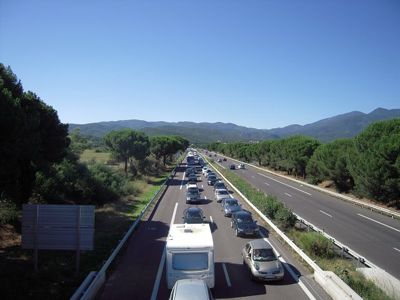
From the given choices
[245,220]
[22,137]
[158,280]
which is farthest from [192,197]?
[158,280]

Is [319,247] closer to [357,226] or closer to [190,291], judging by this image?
[190,291]

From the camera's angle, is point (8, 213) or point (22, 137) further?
point (8, 213)

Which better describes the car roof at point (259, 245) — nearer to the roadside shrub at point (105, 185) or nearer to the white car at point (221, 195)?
the roadside shrub at point (105, 185)

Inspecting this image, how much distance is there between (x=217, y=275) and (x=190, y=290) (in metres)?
5.56

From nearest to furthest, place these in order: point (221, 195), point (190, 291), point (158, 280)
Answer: point (190, 291)
point (158, 280)
point (221, 195)

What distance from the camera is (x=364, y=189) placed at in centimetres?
4247

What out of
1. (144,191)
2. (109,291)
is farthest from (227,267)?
(144,191)

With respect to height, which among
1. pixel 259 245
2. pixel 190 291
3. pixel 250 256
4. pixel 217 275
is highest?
pixel 190 291

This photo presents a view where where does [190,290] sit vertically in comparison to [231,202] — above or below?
above

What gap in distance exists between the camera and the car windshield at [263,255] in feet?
49.3

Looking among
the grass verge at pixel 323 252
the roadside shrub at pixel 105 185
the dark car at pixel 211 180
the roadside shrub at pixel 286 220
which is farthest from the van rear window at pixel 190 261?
the dark car at pixel 211 180

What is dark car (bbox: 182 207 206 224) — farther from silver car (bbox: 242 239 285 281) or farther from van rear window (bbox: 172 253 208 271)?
van rear window (bbox: 172 253 208 271)

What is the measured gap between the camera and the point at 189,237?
1431 centimetres

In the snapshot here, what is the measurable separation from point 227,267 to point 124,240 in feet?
20.5
